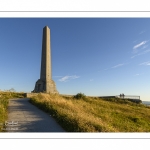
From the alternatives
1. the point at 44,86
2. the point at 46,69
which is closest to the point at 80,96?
the point at 44,86

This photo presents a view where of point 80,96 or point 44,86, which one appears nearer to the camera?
point 80,96

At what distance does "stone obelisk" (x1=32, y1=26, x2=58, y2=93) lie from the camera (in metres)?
33.4

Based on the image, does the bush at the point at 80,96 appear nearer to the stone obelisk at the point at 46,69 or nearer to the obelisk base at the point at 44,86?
the obelisk base at the point at 44,86

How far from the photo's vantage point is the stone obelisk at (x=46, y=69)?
109ft

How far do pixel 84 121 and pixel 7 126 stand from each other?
344 centimetres

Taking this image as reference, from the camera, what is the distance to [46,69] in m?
33.6

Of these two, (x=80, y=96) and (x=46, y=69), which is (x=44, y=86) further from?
(x=80, y=96)

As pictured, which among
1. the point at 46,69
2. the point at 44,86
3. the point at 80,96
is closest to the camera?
the point at 80,96

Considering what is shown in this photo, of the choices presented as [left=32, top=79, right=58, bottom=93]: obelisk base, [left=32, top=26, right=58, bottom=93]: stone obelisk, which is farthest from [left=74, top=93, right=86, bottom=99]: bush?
[left=32, top=26, right=58, bottom=93]: stone obelisk

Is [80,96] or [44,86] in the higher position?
[44,86]

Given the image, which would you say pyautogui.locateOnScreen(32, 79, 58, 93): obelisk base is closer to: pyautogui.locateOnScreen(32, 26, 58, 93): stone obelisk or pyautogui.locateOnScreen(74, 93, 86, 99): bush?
pyautogui.locateOnScreen(32, 26, 58, 93): stone obelisk
